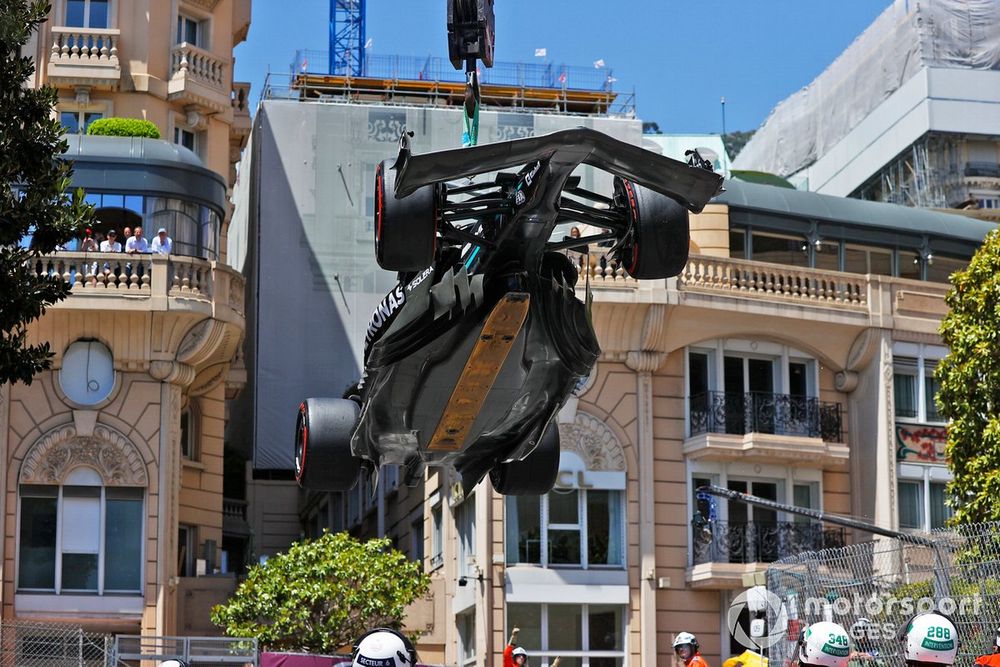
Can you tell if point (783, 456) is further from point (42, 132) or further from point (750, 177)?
point (42, 132)

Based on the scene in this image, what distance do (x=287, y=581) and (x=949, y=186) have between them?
118 feet

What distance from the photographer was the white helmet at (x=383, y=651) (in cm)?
962

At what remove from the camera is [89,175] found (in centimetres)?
4072

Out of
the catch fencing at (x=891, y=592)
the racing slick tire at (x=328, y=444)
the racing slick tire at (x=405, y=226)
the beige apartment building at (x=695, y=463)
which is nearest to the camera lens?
the racing slick tire at (x=405, y=226)

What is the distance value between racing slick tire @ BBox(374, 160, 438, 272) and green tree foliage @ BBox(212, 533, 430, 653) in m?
21.7

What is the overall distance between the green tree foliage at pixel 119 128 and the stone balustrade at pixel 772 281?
43.9 feet

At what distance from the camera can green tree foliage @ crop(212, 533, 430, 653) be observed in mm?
35906

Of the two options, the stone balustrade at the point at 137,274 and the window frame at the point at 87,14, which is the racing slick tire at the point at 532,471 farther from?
the window frame at the point at 87,14

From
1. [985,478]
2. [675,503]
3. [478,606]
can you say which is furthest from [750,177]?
[985,478]

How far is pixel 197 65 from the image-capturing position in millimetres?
45688

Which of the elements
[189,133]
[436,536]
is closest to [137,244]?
[189,133]

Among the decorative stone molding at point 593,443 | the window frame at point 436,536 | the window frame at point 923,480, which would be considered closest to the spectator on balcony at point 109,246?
the window frame at point 436,536

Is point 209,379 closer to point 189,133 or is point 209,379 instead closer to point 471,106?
point 189,133

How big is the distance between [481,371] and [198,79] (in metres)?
30.5
